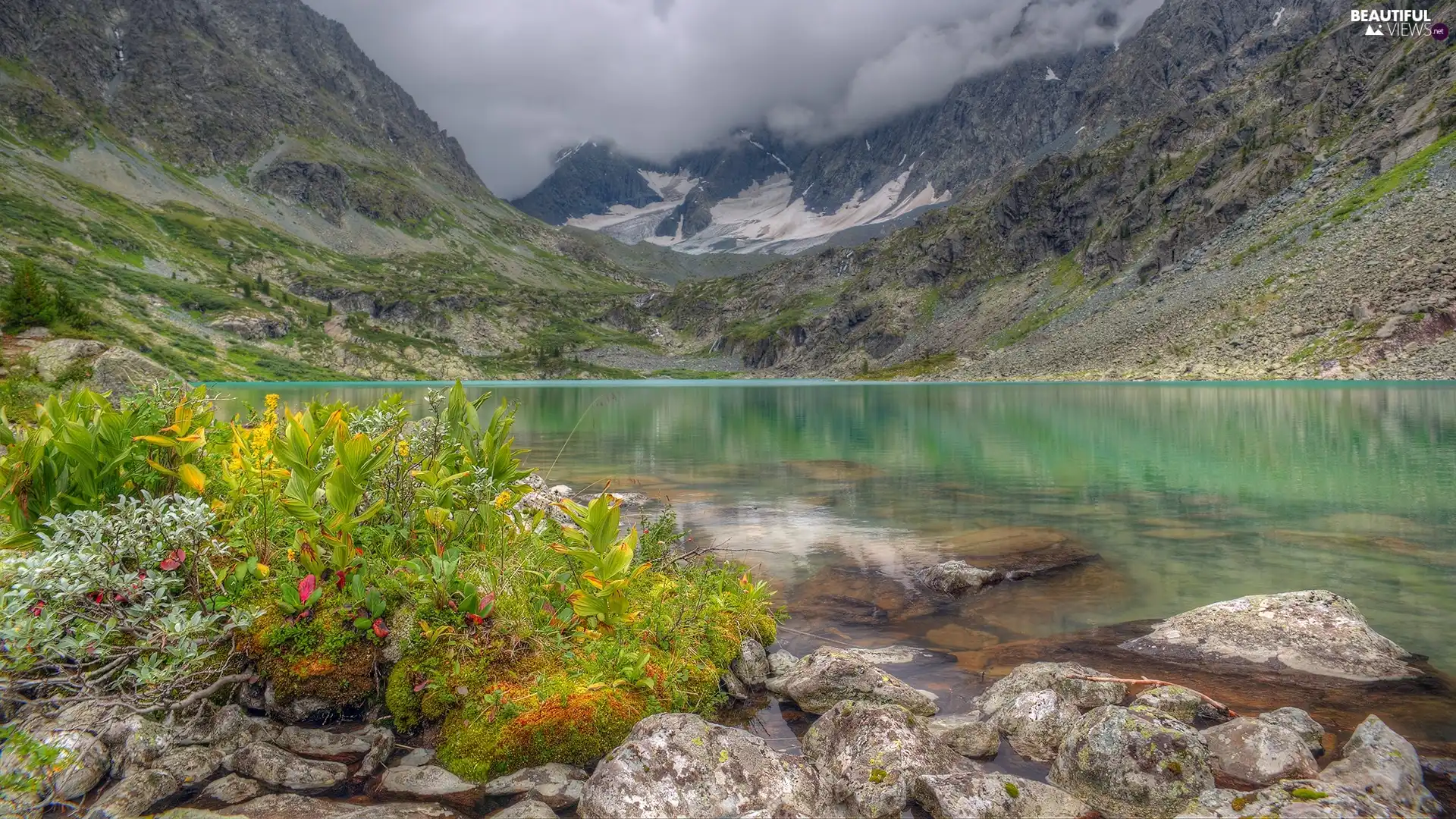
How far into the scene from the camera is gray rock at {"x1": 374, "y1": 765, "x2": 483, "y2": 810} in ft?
21.1

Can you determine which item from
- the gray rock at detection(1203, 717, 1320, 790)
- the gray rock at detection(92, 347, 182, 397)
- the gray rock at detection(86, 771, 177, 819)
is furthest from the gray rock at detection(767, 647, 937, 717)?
the gray rock at detection(92, 347, 182, 397)

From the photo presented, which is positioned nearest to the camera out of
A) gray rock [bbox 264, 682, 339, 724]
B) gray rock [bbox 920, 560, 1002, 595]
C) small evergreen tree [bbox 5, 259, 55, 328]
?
gray rock [bbox 264, 682, 339, 724]

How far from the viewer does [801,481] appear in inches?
1105

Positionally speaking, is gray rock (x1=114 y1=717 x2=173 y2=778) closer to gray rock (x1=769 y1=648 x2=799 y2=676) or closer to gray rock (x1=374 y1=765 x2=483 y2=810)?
Answer: gray rock (x1=374 y1=765 x2=483 y2=810)

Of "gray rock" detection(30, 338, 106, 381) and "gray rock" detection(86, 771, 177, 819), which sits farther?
"gray rock" detection(30, 338, 106, 381)

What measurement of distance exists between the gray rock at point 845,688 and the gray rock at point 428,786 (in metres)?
4.10

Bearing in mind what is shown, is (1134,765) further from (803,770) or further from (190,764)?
(190,764)

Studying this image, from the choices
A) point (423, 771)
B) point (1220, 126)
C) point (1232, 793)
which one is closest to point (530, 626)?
point (423, 771)

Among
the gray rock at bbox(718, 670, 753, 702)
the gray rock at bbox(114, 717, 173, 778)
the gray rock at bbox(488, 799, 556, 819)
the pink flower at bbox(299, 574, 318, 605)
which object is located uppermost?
the pink flower at bbox(299, 574, 318, 605)

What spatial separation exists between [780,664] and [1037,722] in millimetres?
3549

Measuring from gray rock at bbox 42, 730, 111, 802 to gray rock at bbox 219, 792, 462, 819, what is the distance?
1.22 metres

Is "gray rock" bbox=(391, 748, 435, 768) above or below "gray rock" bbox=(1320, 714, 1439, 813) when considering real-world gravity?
below

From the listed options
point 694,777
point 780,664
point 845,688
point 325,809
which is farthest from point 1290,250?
point 325,809

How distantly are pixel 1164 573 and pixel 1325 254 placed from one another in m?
140
